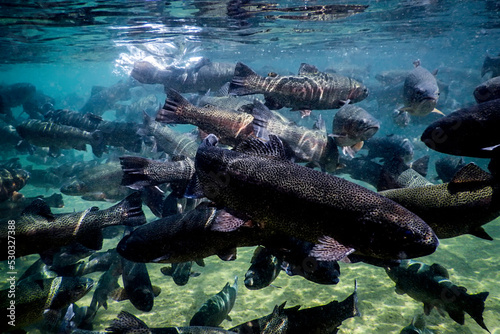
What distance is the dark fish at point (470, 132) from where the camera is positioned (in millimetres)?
2918

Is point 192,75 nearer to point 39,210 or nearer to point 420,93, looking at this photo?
point 39,210

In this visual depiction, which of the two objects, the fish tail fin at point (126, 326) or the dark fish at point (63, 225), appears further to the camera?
the dark fish at point (63, 225)

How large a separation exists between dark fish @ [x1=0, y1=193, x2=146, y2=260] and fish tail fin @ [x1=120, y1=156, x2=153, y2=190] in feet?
0.74

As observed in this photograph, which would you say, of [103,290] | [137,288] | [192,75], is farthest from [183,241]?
[192,75]

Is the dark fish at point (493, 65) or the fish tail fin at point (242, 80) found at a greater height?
the fish tail fin at point (242, 80)

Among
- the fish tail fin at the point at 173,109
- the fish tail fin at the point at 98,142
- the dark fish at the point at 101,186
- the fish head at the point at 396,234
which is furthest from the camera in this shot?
the fish tail fin at the point at 98,142

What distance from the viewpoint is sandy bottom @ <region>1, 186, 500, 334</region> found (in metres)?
5.38

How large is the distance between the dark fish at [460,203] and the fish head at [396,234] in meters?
1.26

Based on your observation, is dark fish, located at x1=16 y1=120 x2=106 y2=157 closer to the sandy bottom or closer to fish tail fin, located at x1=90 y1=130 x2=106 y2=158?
fish tail fin, located at x1=90 y1=130 x2=106 y2=158

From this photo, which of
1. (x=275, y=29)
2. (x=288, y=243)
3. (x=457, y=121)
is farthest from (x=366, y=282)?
(x=275, y=29)

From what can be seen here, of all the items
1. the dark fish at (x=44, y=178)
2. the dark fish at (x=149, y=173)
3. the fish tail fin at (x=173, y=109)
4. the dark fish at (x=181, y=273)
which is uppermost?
the fish tail fin at (x=173, y=109)

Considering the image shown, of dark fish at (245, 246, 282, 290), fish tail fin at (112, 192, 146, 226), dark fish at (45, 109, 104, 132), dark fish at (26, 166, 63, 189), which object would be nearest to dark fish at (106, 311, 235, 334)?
dark fish at (245, 246, 282, 290)

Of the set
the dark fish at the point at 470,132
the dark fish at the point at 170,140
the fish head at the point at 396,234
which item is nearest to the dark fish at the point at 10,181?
the dark fish at the point at 170,140

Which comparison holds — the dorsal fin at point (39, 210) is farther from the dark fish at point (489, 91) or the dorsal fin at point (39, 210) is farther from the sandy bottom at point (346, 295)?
the dark fish at point (489, 91)
